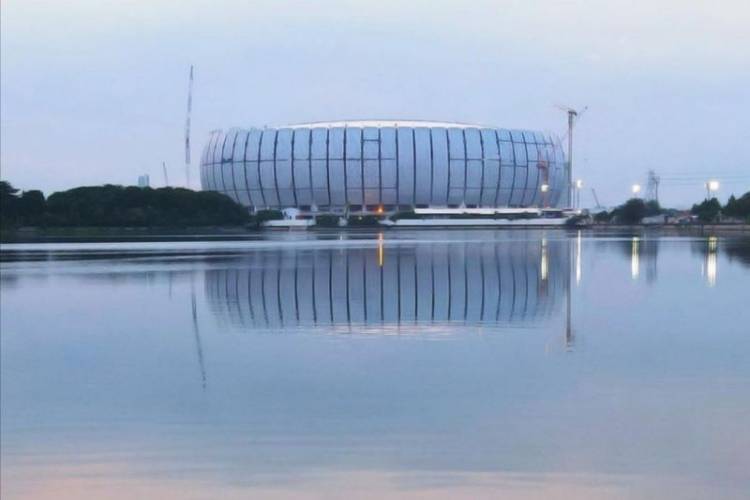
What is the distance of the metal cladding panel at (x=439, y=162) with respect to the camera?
104m

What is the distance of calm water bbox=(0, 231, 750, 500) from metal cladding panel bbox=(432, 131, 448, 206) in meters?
87.9

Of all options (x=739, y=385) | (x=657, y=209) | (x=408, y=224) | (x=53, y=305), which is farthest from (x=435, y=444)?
(x=657, y=209)

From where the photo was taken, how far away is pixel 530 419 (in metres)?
6.82

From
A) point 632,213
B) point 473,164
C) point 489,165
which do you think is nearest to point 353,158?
point 473,164

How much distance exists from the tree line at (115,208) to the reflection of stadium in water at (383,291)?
38.9 metres

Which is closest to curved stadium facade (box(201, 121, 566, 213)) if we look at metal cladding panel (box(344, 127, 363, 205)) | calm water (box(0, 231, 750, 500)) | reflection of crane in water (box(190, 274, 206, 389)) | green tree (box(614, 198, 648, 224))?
metal cladding panel (box(344, 127, 363, 205))

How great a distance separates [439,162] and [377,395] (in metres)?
97.0

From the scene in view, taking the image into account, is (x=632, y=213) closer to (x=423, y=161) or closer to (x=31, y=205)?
(x=423, y=161)

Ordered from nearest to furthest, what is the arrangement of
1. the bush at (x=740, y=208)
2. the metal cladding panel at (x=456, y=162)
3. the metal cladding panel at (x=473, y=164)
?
the bush at (x=740, y=208) < the metal cladding panel at (x=456, y=162) < the metal cladding panel at (x=473, y=164)

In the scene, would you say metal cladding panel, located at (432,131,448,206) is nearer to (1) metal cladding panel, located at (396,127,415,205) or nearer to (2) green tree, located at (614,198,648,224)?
(1) metal cladding panel, located at (396,127,415,205)

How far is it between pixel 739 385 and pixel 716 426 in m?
1.54

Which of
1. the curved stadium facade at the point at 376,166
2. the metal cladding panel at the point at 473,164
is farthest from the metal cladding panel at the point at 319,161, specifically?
the metal cladding panel at the point at 473,164

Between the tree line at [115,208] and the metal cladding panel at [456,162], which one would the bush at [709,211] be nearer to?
the metal cladding panel at [456,162]

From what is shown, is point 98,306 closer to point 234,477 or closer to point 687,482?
point 234,477
